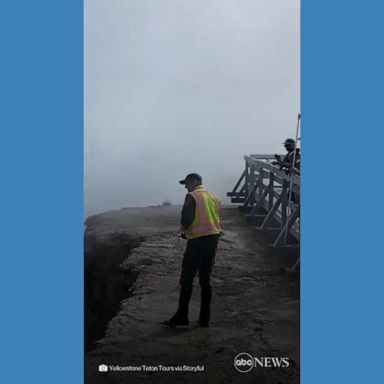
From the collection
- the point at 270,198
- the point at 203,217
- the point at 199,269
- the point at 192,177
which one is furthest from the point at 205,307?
the point at 270,198

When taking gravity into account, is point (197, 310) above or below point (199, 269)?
below

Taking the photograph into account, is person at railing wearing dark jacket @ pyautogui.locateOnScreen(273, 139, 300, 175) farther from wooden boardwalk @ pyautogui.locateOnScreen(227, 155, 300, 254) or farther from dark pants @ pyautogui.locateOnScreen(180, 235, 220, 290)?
dark pants @ pyautogui.locateOnScreen(180, 235, 220, 290)

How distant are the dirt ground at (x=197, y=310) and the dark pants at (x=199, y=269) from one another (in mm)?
45

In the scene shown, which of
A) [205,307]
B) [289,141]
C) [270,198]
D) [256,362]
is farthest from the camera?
[270,198]

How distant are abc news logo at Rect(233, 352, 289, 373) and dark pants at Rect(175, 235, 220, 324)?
31cm

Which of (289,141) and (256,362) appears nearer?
(256,362)

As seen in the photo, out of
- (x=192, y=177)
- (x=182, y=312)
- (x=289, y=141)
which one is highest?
(x=289, y=141)

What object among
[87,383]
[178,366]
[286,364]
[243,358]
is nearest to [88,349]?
[87,383]

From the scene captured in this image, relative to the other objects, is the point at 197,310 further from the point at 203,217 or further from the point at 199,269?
the point at 203,217

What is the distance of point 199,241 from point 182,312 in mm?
408

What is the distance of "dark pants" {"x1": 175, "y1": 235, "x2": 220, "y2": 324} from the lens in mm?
3582

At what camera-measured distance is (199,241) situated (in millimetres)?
3625

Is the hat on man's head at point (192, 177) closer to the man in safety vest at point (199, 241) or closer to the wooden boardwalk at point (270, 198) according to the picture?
the man in safety vest at point (199, 241)

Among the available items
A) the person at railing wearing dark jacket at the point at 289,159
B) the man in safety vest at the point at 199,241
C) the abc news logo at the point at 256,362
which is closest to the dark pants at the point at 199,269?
the man in safety vest at the point at 199,241
